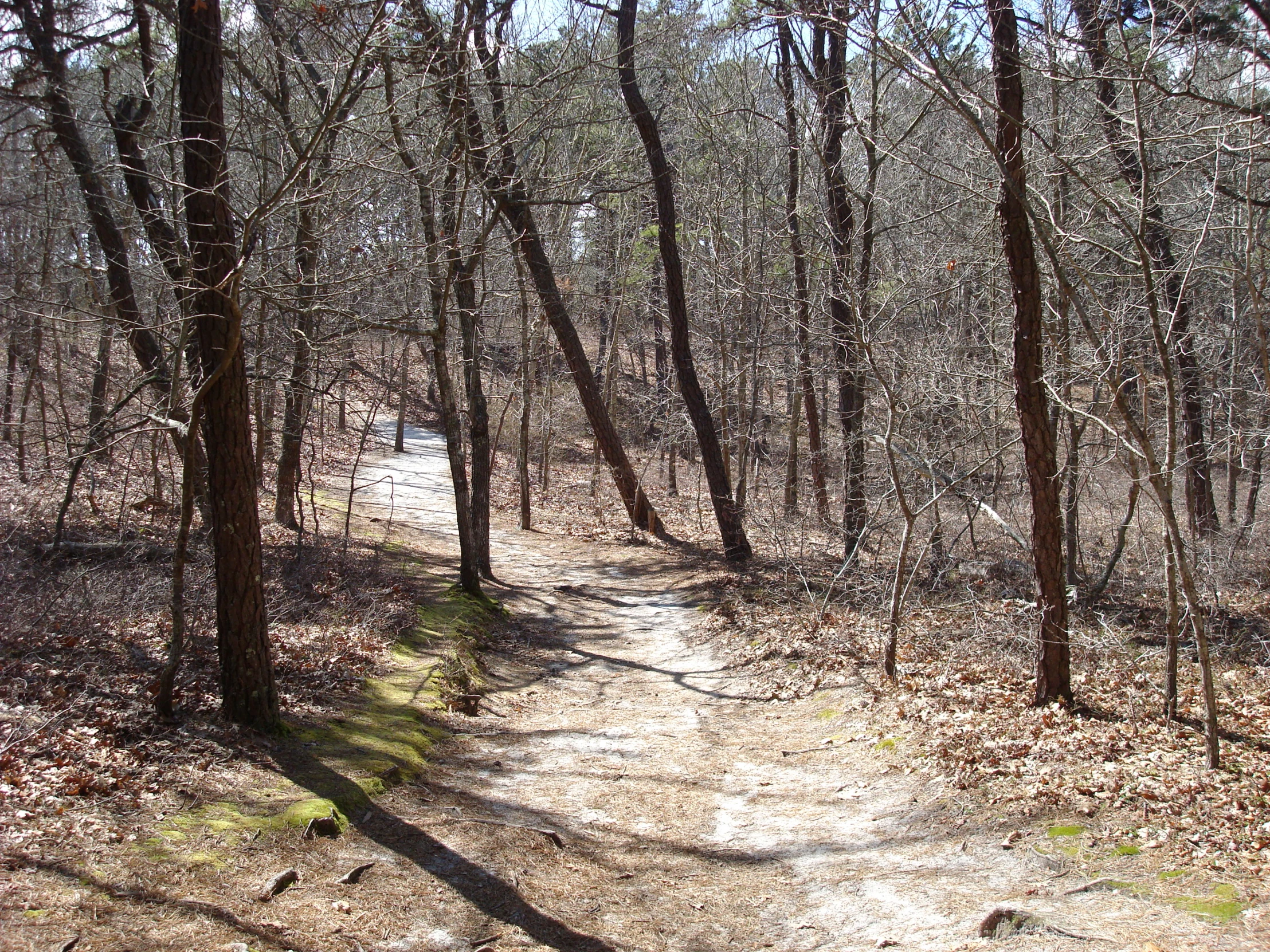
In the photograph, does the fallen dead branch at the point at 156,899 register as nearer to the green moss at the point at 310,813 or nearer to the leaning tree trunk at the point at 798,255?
the green moss at the point at 310,813

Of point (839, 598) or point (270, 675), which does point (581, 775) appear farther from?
point (839, 598)

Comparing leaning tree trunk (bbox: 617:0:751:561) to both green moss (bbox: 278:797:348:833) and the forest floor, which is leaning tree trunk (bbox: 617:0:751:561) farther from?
green moss (bbox: 278:797:348:833)

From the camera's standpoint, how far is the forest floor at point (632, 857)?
3898 mm

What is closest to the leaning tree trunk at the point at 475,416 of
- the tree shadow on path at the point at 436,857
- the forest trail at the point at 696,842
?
the forest trail at the point at 696,842

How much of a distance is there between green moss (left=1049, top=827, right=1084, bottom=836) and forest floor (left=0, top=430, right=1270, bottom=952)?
2 centimetres

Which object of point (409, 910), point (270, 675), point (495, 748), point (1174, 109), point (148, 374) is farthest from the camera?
point (1174, 109)

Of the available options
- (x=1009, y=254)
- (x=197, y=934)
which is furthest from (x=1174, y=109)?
(x=197, y=934)

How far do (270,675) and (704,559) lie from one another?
1007cm

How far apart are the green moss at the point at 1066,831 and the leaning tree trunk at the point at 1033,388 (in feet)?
5.85

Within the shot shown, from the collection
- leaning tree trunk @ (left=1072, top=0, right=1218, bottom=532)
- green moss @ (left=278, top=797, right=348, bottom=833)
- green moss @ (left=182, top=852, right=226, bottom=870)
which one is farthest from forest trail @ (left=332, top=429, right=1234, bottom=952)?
leaning tree trunk @ (left=1072, top=0, right=1218, bottom=532)

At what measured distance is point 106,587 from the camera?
7945 mm

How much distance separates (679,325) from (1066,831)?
11.1 m

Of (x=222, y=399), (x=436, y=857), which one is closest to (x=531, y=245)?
(x=222, y=399)

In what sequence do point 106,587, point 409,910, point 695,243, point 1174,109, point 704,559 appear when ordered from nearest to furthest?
point 409,910 < point 106,587 < point 1174,109 < point 704,559 < point 695,243
